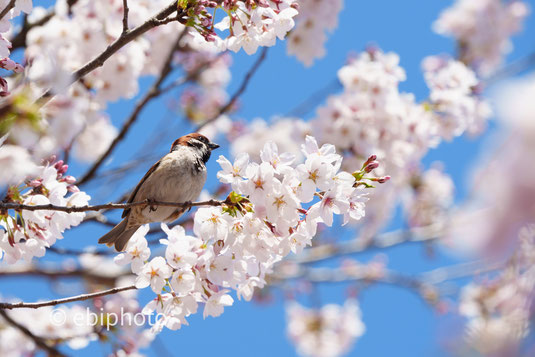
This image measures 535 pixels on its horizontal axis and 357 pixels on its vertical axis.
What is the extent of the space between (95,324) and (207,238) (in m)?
1.45

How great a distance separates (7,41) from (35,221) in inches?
32.4

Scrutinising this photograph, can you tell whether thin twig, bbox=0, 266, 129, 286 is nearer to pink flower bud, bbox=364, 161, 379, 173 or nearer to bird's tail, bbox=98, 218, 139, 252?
bird's tail, bbox=98, 218, 139, 252

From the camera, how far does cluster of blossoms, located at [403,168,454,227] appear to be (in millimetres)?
7500

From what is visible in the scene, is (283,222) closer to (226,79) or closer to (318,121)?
(318,121)

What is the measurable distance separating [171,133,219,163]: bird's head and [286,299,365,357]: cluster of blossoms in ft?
18.4

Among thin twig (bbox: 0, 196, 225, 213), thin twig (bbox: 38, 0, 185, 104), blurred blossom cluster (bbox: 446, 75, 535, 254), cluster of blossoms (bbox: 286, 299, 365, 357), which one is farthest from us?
cluster of blossoms (bbox: 286, 299, 365, 357)

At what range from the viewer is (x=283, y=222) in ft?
7.68

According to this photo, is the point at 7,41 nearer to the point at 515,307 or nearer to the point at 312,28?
the point at 515,307

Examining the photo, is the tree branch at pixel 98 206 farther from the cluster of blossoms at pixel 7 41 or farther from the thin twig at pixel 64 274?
the thin twig at pixel 64 274

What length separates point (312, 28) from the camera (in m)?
5.03

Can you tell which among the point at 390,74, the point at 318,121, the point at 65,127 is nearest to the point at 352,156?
the point at 318,121

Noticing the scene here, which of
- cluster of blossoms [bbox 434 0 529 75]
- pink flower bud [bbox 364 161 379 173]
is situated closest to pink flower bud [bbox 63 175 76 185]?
pink flower bud [bbox 364 161 379 173]

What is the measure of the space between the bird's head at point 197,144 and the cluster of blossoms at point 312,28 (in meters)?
1.45

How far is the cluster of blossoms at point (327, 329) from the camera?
373 inches
